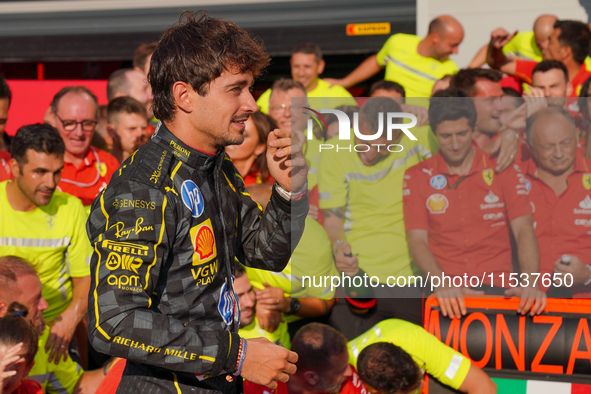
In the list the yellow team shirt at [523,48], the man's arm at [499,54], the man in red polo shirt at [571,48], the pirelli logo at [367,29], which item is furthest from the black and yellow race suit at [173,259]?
the pirelli logo at [367,29]

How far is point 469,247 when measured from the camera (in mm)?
3811

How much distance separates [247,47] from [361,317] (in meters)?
2.48

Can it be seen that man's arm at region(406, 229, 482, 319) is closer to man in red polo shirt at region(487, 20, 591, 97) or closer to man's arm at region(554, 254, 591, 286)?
man's arm at region(554, 254, 591, 286)

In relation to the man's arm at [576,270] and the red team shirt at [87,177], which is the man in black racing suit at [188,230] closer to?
the man's arm at [576,270]

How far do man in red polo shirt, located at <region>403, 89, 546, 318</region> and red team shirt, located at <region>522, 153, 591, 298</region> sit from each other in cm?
7

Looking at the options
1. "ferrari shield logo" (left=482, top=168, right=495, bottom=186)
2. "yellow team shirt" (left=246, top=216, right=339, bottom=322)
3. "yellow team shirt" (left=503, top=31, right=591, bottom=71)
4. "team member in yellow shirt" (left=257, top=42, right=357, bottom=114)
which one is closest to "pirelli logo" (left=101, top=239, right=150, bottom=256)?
"yellow team shirt" (left=246, top=216, right=339, bottom=322)

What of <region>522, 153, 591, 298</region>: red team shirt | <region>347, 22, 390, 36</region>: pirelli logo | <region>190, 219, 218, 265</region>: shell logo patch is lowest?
<region>190, 219, 218, 265</region>: shell logo patch

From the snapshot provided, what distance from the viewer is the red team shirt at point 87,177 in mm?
4551

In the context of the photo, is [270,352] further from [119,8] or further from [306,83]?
[119,8]

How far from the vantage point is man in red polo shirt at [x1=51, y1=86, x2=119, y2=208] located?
457 centimetres

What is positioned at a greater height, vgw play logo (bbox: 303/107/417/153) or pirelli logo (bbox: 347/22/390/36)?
pirelli logo (bbox: 347/22/390/36)

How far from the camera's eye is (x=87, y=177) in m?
4.61

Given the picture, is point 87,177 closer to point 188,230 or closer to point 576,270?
point 188,230

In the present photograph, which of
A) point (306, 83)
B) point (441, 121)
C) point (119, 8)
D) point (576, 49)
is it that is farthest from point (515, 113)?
point (119, 8)
